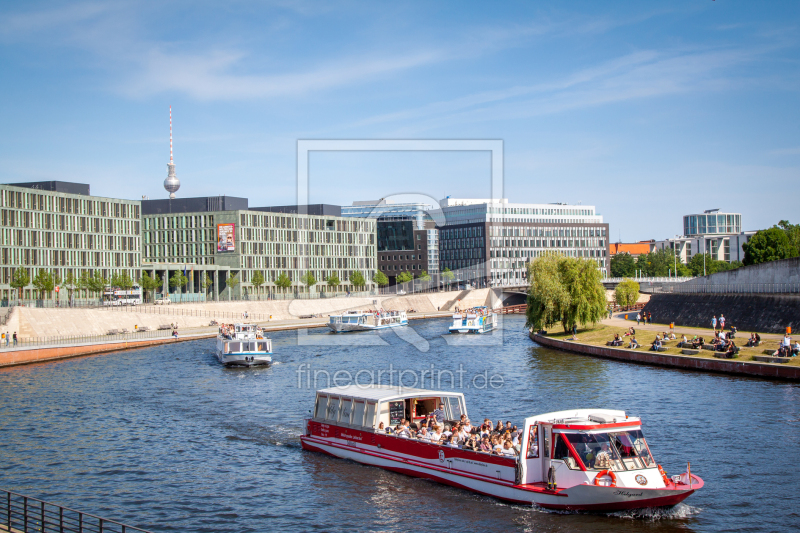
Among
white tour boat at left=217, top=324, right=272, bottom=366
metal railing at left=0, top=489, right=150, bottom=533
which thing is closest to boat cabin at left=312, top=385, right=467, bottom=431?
metal railing at left=0, top=489, right=150, bottom=533

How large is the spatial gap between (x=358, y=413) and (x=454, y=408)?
4677mm

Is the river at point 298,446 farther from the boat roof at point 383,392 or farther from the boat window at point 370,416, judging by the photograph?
the boat roof at point 383,392

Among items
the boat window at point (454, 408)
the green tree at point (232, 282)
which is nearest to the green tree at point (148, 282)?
the green tree at point (232, 282)

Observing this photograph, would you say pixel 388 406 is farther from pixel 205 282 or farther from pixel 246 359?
pixel 205 282

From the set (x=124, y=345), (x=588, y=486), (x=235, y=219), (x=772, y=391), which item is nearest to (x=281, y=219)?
(x=235, y=219)

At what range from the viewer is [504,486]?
28.8 m

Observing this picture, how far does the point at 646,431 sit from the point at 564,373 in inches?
923

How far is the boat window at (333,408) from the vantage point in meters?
37.4

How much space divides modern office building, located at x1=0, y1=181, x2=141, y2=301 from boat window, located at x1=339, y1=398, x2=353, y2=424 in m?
104

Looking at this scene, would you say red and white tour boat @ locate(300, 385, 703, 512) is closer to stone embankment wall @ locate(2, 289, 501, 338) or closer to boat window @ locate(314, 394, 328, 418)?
boat window @ locate(314, 394, 328, 418)

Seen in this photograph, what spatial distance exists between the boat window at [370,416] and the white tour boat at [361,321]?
83203 millimetres

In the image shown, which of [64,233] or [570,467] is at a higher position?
[64,233]

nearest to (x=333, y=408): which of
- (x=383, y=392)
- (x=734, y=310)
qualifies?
(x=383, y=392)

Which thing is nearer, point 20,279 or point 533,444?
point 533,444
